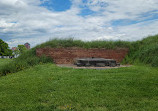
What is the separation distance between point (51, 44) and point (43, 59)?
1.47 metres

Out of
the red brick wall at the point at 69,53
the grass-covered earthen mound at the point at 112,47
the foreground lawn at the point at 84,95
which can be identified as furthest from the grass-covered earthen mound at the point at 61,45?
the foreground lawn at the point at 84,95

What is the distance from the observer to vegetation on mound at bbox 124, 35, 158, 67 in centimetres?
1106

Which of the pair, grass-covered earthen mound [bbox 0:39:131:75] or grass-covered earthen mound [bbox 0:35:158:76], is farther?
grass-covered earthen mound [bbox 0:39:131:75]

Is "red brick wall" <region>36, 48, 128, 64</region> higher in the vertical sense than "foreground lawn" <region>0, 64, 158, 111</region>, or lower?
higher

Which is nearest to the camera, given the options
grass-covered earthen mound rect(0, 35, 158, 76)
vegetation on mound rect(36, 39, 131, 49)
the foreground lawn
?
the foreground lawn

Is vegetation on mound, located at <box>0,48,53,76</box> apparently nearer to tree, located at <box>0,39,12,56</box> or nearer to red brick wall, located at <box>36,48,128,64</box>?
red brick wall, located at <box>36,48,128,64</box>

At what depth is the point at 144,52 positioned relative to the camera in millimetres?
12078

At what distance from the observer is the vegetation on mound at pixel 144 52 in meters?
11.1

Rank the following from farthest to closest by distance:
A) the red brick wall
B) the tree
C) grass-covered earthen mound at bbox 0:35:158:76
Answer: the tree → the red brick wall → grass-covered earthen mound at bbox 0:35:158:76

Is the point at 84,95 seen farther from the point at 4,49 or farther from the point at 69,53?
the point at 4,49

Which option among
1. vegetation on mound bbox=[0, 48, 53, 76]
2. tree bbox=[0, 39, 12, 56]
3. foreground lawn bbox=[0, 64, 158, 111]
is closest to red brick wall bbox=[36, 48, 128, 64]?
vegetation on mound bbox=[0, 48, 53, 76]

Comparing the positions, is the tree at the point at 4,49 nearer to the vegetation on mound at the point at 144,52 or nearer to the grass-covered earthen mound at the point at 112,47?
the grass-covered earthen mound at the point at 112,47

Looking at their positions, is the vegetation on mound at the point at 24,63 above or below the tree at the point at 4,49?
below

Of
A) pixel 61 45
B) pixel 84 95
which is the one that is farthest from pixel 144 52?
pixel 84 95
